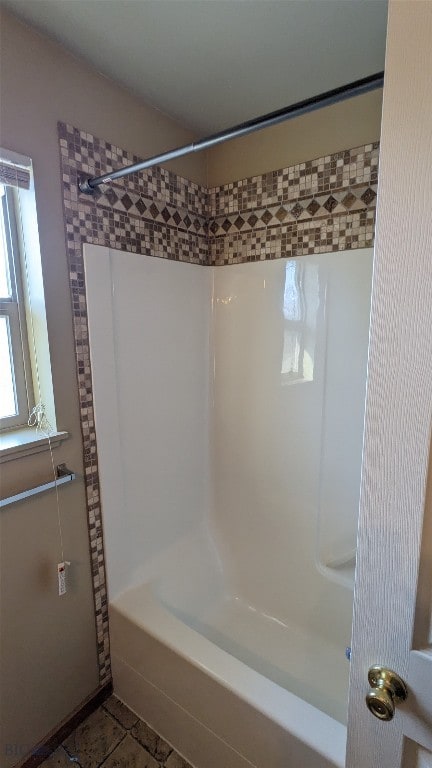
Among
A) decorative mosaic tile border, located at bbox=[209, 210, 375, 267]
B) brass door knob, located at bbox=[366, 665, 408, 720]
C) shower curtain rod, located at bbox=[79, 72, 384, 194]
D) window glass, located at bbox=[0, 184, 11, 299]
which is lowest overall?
brass door knob, located at bbox=[366, 665, 408, 720]

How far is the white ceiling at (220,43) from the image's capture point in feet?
3.36

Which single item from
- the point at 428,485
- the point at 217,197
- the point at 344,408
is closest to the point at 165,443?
the point at 344,408

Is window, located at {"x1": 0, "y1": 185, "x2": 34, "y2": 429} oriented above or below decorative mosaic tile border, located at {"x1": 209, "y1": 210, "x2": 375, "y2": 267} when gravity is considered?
below

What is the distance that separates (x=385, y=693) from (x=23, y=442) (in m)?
1.10

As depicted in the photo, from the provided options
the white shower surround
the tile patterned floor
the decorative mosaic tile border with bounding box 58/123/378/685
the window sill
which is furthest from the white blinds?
the tile patterned floor

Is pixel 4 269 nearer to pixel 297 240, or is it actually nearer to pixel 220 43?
pixel 220 43

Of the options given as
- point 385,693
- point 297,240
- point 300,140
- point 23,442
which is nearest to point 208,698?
point 385,693

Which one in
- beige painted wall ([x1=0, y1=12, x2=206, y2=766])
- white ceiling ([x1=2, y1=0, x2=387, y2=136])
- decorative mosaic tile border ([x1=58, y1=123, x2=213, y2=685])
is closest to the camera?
white ceiling ([x1=2, y1=0, x2=387, y2=136])

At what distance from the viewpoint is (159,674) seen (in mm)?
1366

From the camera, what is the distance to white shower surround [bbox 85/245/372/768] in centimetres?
135

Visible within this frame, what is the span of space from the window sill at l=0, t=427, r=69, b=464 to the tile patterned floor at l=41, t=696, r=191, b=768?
1101mm

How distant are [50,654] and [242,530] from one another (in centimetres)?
92

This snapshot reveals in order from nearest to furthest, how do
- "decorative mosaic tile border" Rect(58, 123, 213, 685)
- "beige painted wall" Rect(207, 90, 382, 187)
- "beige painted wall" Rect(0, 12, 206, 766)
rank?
1. "beige painted wall" Rect(0, 12, 206, 766)
2. "decorative mosaic tile border" Rect(58, 123, 213, 685)
3. "beige painted wall" Rect(207, 90, 382, 187)

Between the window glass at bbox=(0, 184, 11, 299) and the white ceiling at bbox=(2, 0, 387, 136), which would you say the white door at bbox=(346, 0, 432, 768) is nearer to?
the white ceiling at bbox=(2, 0, 387, 136)
